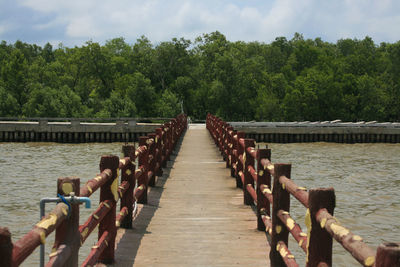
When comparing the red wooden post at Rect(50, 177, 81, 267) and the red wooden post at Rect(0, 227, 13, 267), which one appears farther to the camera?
the red wooden post at Rect(50, 177, 81, 267)

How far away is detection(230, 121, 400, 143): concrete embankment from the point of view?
47188mm

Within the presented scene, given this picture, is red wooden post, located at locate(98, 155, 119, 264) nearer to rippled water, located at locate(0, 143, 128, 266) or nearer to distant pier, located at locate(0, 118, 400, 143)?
rippled water, located at locate(0, 143, 128, 266)

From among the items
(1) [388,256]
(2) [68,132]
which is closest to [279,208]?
(1) [388,256]

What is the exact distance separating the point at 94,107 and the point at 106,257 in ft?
274

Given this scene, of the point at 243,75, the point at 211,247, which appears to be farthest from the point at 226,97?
the point at 211,247

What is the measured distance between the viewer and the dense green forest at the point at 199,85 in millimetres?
82812

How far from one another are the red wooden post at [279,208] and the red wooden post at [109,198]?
1.83 meters

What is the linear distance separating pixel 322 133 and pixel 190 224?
137 ft

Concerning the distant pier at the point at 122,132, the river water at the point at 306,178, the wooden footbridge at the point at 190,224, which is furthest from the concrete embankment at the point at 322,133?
the wooden footbridge at the point at 190,224

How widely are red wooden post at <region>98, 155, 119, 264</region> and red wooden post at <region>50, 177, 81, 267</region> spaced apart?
70.8 inches

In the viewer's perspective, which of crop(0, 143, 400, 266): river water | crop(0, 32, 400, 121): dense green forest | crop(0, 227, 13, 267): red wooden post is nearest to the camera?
crop(0, 227, 13, 267): red wooden post

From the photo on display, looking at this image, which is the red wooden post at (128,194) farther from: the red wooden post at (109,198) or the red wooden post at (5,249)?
the red wooden post at (5,249)

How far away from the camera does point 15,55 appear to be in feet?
281

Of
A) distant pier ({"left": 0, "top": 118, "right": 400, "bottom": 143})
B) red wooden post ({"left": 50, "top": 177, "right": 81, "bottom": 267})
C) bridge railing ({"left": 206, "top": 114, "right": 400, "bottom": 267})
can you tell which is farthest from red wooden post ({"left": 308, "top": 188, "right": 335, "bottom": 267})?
distant pier ({"left": 0, "top": 118, "right": 400, "bottom": 143})
